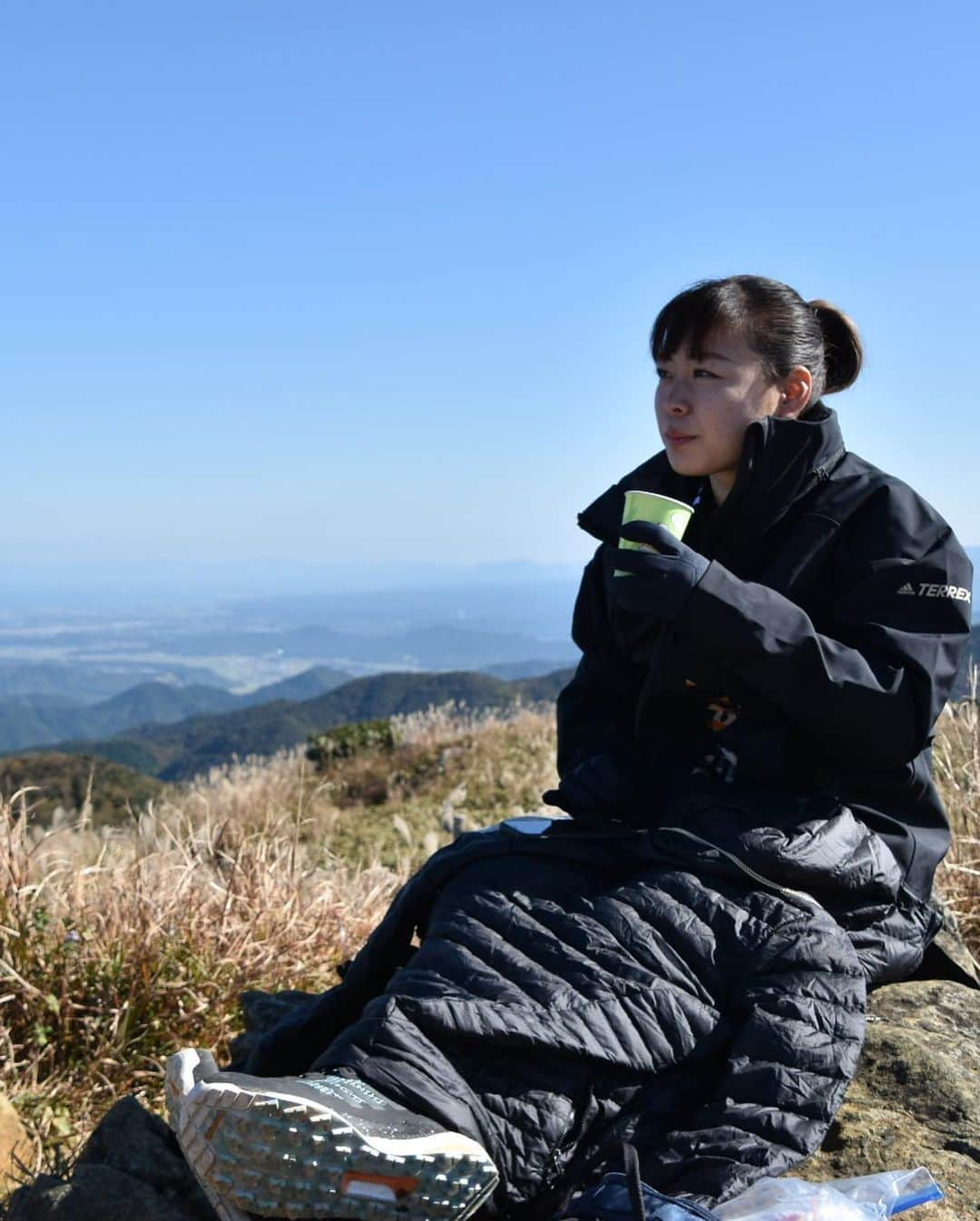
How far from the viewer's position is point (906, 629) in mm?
2855

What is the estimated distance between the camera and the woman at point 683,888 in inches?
85.0

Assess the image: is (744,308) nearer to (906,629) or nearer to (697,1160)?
(906,629)

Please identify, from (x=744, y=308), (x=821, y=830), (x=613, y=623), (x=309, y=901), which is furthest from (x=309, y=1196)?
(x=309, y=901)

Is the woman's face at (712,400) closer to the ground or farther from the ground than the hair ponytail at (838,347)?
closer to the ground

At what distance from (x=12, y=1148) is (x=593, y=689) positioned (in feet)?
6.46

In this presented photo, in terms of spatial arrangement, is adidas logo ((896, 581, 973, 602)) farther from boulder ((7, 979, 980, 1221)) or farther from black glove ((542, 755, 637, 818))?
boulder ((7, 979, 980, 1221))

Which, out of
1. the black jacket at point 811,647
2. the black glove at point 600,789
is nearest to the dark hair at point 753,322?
the black jacket at point 811,647

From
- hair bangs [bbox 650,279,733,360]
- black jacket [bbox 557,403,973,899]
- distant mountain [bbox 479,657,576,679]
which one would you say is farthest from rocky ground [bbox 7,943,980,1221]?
distant mountain [bbox 479,657,576,679]

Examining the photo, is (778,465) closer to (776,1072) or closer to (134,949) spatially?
(776,1072)

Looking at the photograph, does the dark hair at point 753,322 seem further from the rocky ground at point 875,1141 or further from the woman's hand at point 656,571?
the rocky ground at point 875,1141

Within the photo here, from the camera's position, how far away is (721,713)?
3.09 meters

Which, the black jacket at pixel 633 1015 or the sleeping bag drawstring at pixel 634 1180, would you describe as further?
the black jacket at pixel 633 1015

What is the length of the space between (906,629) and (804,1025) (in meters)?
0.96

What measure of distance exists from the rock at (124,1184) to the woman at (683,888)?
0.29 metres
